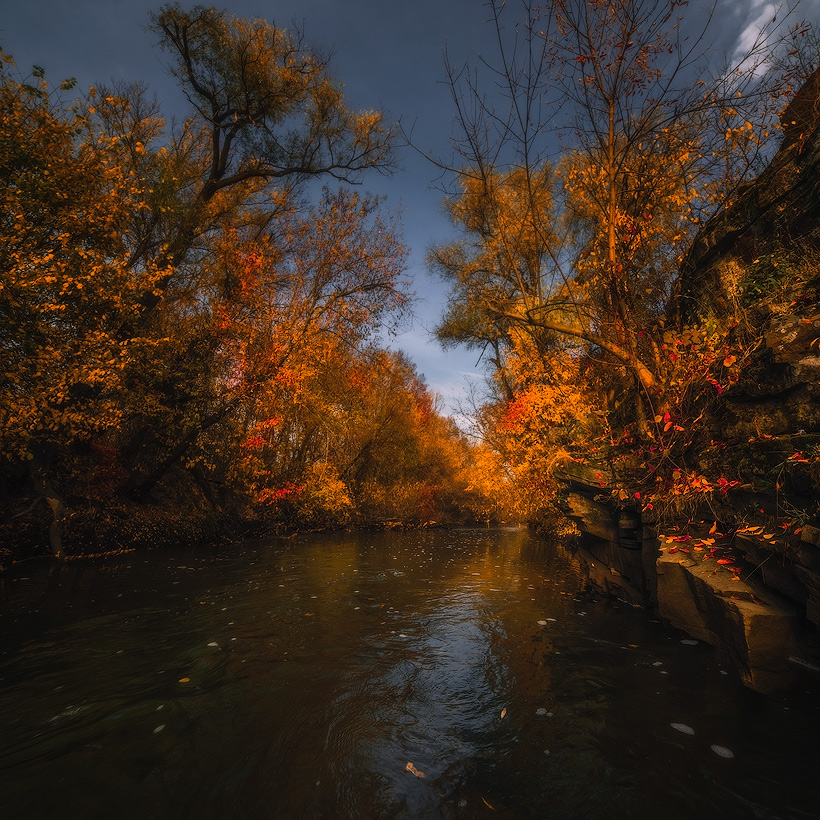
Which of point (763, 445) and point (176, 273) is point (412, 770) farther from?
point (176, 273)

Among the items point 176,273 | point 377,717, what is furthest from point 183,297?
point 377,717

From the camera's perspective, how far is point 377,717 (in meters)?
4.38

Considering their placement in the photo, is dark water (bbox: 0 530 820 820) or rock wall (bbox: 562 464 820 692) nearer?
dark water (bbox: 0 530 820 820)

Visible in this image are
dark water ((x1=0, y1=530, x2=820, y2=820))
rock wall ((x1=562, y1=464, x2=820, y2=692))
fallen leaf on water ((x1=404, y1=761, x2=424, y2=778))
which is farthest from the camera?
rock wall ((x1=562, y1=464, x2=820, y2=692))

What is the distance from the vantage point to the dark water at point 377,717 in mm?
3215

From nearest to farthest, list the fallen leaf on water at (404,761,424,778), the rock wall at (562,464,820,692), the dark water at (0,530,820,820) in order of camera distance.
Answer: the dark water at (0,530,820,820)
the fallen leaf on water at (404,761,424,778)
the rock wall at (562,464,820,692)

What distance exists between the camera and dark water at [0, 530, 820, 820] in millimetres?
3215

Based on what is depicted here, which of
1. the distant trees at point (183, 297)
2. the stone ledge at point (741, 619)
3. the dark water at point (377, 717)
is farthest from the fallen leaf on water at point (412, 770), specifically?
the distant trees at point (183, 297)

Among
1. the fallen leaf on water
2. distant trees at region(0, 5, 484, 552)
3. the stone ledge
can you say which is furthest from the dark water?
distant trees at region(0, 5, 484, 552)

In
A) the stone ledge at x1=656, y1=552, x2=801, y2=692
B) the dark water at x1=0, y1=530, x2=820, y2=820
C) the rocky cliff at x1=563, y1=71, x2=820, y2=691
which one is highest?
the rocky cliff at x1=563, y1=71, x2=820, y2=691

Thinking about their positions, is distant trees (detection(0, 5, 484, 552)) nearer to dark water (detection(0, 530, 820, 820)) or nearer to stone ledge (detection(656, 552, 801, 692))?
dark water (detection(0, 530, 820, 820))

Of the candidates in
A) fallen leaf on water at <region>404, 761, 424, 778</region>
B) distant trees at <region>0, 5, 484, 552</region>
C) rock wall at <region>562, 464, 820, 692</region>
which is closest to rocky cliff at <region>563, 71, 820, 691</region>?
rock wall at <region>562, 464, 820, 692</region>

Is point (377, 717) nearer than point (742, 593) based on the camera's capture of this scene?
Yes

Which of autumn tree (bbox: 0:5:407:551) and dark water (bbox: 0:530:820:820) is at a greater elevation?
autumn tree (bbox: 0:5:407:551)
